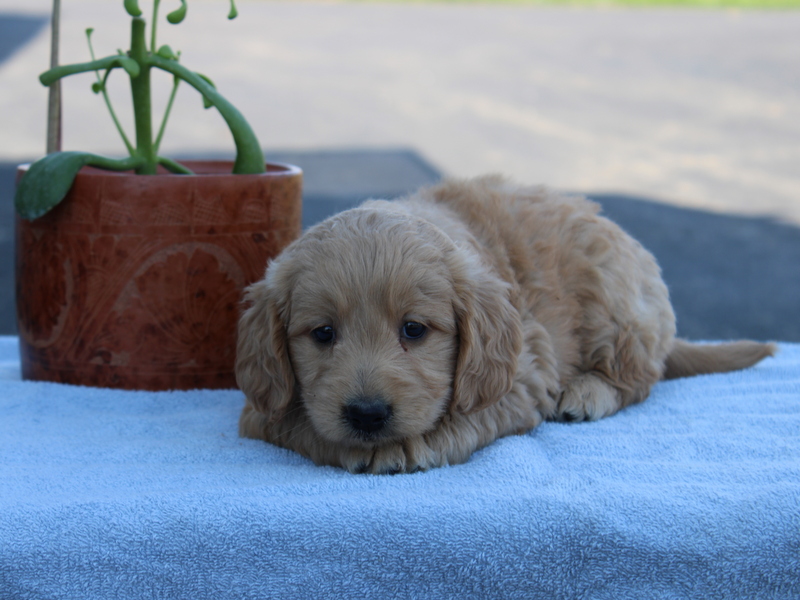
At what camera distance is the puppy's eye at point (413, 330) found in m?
2.63

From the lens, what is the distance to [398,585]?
221cm

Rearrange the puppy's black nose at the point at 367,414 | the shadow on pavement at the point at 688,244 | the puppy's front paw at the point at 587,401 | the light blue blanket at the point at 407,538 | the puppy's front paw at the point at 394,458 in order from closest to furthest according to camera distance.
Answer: the light blue blanket at the point at 407,538 → the puppy's black nose at the point at 367,414 → the puppy's front paw at the point at 394,458 → the puppy's front paw at the point at 587,401 → the shadow on pavement at the point at 688,244

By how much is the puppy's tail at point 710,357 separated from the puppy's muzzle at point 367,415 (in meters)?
1.68

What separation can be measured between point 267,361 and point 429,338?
0.53 m

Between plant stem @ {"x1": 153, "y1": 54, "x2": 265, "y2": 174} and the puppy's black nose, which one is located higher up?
plant stem @ {"x1": 153, "y1": 54, "x2": 265, "y2": 174}

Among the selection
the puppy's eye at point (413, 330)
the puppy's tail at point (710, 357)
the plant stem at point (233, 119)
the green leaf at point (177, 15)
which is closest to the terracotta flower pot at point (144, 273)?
the plant stem at point (233, 119)

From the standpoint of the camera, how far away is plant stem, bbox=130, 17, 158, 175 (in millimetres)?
3518

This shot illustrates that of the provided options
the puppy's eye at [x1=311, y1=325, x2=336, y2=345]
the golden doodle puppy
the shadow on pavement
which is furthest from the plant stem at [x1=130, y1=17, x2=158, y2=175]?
the shadow on pavement

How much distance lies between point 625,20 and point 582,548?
22575 mm

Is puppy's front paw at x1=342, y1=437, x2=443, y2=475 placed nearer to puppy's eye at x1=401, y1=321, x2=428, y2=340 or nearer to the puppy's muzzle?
the puppy's muzzle

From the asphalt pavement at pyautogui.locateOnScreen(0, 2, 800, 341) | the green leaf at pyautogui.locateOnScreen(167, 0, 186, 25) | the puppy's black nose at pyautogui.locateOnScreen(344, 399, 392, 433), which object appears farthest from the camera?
the asphalt pavement at pyautogui.locateOnScreen(0, 2, 800, 341)

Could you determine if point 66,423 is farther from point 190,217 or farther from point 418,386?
point 418,386

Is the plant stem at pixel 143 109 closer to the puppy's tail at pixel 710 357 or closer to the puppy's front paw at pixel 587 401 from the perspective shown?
the puppy's front paw at pixel 587 401

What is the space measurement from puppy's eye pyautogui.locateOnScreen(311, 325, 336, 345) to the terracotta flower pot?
0.83 meters
